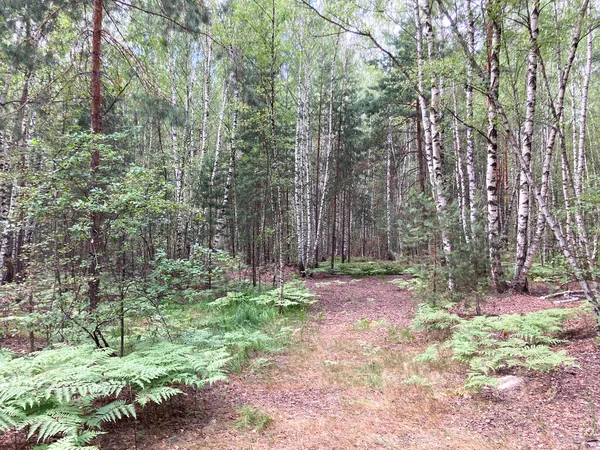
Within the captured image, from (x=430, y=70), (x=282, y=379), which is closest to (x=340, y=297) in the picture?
(x=282, y=379)

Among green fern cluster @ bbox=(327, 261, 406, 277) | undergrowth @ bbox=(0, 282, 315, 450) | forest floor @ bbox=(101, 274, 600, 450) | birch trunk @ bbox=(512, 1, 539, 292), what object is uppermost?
birch trunk @ bbox=(512, 1, 539, 292)

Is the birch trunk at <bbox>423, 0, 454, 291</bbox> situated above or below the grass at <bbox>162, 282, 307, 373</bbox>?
above

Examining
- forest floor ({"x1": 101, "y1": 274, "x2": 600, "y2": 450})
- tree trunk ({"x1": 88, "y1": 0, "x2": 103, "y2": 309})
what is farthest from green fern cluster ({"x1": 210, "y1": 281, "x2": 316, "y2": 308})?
tree trunk ({"x1": 88, "y1": 0, "x2": 103, "y2": 309})

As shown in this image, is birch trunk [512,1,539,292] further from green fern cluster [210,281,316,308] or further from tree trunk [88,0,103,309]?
tree trunk [88,0,103,309]

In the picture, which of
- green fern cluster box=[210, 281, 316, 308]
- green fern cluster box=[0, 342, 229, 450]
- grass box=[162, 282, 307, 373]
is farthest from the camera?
green fern cluster box=[210, 281, 316, 308]

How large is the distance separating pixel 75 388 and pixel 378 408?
2886 millimetres

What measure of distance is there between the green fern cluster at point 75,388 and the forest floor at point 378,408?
40 cm

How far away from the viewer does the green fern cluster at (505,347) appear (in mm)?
3568

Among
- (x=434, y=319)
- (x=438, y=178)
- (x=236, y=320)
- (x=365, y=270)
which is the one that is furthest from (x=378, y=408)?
(x=365, y=270)

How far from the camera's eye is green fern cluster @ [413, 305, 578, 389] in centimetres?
357

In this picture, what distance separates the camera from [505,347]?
4.22 meters

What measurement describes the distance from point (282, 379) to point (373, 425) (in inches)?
66.6

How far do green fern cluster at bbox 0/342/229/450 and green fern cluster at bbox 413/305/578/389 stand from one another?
3.06 m

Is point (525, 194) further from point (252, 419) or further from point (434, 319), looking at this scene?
point (252, 419)
